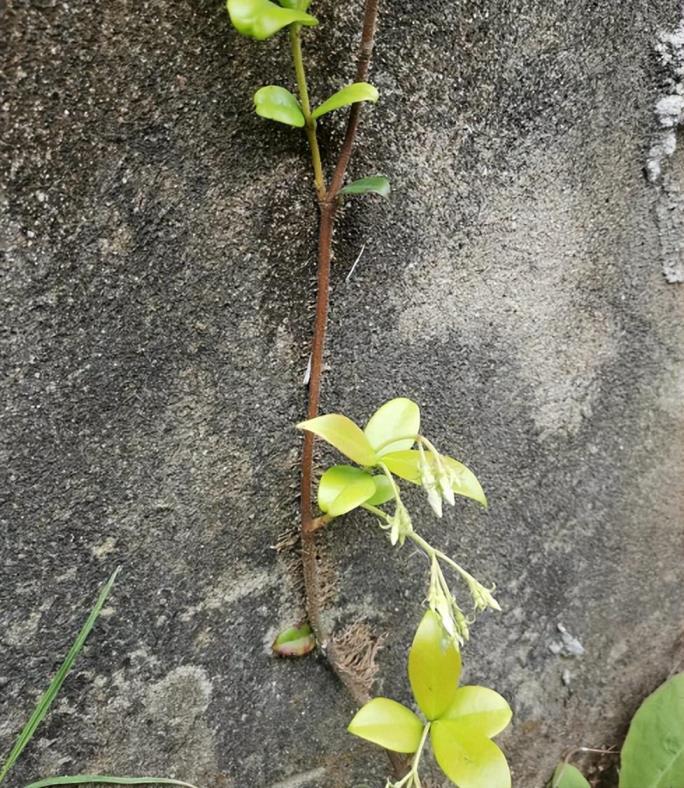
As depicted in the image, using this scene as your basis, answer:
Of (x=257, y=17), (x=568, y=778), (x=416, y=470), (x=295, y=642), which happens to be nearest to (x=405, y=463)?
(x=416, y=470)

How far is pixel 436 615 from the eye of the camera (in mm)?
596

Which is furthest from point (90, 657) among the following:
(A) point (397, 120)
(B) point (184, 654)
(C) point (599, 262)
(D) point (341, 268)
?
(C) point (599, 262)

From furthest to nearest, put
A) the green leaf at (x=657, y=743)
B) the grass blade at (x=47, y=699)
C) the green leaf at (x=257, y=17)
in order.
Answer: the green leaf at (x=657, y=743) < the grass blade at (x=47, y=699) < the green leaf at (x=257, y=17)

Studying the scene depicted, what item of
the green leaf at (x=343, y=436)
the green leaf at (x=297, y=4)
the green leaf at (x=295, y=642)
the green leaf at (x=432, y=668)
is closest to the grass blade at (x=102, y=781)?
the green leaf at (x=295, y=642)

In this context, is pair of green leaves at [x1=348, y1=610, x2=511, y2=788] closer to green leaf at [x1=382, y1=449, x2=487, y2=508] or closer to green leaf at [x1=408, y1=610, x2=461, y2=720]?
green leaf at [x1=408, y1=610, x2=461, y2=720]

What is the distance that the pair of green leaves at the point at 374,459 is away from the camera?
22.9 inches

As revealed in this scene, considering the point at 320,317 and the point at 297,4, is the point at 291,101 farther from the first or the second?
the point at 320,317

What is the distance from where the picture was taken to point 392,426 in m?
0.64

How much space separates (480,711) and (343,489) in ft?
0.95

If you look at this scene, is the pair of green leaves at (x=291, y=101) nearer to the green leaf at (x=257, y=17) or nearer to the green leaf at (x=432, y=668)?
the green leaf at (x=257, y=17)

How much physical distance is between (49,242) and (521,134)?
0.50 meters

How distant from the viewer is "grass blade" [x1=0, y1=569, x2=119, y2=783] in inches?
22.4

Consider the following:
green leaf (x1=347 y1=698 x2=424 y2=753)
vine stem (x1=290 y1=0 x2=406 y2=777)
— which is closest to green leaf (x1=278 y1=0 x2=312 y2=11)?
vine stem (x1=290 y1=0 x2=406 y2=777)

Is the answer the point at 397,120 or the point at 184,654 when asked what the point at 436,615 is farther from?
the point at 397,120
